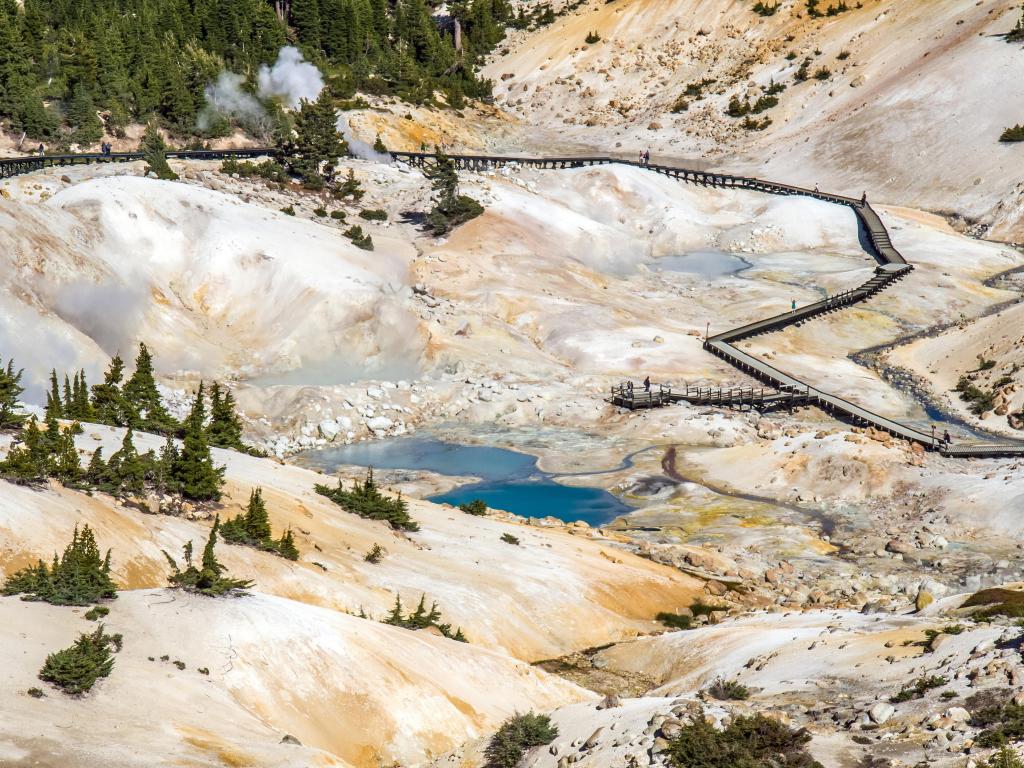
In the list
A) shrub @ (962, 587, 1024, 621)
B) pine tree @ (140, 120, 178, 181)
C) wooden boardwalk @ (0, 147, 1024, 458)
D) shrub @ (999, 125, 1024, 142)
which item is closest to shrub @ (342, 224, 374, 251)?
pine tree @ (140, 120, 178, 181)

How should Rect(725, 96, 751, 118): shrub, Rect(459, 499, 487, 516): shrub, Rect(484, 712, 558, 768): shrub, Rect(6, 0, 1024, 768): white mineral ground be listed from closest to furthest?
Rect(484, 712, 558, 768): shrub < Rect(6, 0, 1024, 768): white mineral ground < Rect(459, 499, 487, 516): shrub < Rect(725, 96, 751, 118): shrub

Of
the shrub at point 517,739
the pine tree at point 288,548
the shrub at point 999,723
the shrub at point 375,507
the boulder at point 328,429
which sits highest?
the shrub at point 999,723

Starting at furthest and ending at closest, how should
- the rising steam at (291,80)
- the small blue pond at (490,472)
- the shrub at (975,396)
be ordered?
the rising steam at (291,80), the shrub at (975,396), the small blue pond at (490,472)

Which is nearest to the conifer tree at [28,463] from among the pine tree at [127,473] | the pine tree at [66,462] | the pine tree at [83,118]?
the pine tree at [66,462]

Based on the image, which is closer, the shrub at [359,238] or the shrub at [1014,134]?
the shrub at [359,238]

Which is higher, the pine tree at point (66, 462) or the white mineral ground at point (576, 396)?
the pine tree at point (66, 462)

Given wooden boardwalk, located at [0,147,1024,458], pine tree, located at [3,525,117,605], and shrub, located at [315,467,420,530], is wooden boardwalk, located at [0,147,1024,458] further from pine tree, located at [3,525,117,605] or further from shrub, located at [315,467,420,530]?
pine tree, located at [3,525,117,605]

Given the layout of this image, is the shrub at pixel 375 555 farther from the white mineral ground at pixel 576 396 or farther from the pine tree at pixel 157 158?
the pine tree at pixel 157 158
